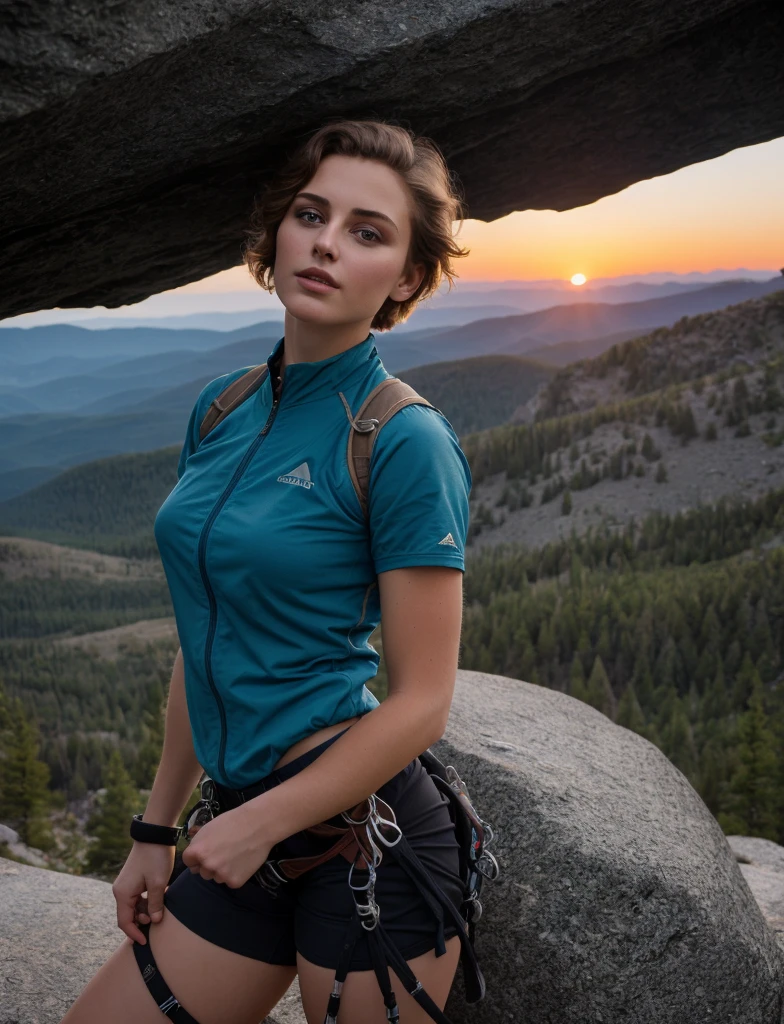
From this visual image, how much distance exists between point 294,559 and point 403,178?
1.47 metres

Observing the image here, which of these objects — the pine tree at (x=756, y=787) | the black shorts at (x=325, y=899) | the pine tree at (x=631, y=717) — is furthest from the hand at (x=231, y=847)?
the pine tree at (x=631, y=717)

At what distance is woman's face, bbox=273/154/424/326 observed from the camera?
3.38m

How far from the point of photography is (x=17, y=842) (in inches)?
956

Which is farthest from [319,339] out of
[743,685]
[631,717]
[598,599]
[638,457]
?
[638,457]

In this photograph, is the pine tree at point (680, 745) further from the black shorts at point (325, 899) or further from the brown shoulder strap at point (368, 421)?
the brown shoulder strap at point (368, 421)

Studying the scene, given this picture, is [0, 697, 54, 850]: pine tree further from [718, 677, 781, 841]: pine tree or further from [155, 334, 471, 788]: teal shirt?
[155, 334, 471, 788]: teal shirt

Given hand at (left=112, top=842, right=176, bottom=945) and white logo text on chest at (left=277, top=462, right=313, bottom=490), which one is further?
hand at (left=112, top=842, right=176, bottom=945)

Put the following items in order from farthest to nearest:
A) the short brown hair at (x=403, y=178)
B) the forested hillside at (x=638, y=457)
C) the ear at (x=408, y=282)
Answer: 1. the forested hillside at (x=638, y=457)
2. the ear at (x=408, y=282)
3. the short brown hair at (x=403, y=178)

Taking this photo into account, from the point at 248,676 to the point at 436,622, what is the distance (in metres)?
0.69

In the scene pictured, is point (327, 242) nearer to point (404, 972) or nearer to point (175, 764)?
point (175, 764)

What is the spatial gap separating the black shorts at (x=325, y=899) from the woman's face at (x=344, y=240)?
5.05 feet

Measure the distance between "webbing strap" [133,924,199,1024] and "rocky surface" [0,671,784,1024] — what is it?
6.35ft

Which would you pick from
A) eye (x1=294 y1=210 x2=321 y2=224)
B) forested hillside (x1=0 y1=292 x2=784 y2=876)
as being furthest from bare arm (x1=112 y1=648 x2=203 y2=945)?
forested hillside (x1=0 y1=292 x2=784 y2=876)

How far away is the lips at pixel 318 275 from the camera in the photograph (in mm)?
3357
